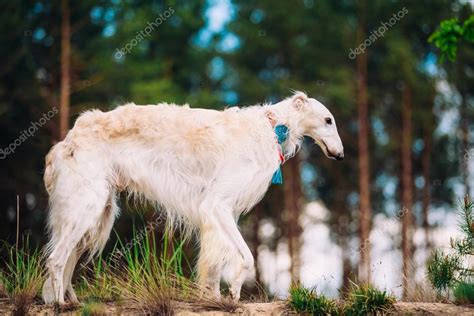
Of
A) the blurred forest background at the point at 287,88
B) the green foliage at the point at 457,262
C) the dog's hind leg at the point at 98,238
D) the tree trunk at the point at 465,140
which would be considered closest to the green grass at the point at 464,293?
the green foliage at the point at 457,262

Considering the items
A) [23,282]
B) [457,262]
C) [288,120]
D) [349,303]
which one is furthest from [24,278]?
[457,262]

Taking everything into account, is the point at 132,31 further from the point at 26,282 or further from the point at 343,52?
the point at 26,282

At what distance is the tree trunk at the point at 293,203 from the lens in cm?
2267

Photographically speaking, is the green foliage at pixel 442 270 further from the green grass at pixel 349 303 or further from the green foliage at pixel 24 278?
the green foliage at pixel 24 278

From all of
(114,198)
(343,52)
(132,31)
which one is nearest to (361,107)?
(343,52)

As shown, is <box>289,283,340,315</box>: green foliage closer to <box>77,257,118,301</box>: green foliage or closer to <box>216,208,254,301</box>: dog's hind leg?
<box>216,208,254,301</box>: dog's hind leg

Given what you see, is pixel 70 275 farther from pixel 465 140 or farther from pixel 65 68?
pixel 465 140

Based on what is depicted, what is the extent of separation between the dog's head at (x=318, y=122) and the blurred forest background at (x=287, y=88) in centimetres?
1102

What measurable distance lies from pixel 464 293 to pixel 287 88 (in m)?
14.9

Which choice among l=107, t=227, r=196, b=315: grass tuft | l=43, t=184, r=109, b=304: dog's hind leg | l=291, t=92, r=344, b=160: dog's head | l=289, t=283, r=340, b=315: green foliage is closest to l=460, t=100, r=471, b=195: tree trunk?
l=291, t=92, r=344, b=160: dog's head

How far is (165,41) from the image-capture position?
25.6 m

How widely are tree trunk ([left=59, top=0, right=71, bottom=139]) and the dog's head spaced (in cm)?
1096

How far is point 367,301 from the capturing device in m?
6.44

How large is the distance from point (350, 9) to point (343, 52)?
157 cm
